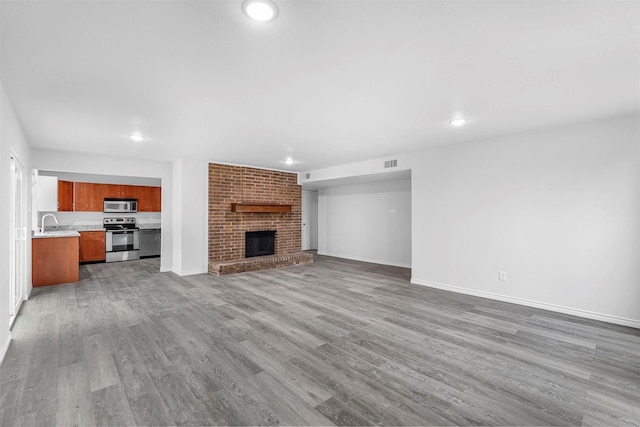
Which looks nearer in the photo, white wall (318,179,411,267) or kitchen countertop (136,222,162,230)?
white wall (318,179,411,267)

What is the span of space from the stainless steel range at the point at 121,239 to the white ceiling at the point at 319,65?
174 inches

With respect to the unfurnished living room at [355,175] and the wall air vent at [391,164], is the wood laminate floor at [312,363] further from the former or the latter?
the wall air vent at [391,164]

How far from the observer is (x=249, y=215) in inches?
265

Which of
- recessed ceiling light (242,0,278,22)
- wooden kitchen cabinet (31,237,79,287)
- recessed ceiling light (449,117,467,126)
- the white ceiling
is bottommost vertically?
wooden kitchen cabinet (31,237,79,287)

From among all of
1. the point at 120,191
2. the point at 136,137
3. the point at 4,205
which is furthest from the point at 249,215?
the point at 4,205

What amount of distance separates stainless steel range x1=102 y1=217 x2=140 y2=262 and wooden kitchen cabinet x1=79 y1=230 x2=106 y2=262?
0.11 meters

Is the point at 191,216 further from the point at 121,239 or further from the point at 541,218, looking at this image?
the point at 541,218

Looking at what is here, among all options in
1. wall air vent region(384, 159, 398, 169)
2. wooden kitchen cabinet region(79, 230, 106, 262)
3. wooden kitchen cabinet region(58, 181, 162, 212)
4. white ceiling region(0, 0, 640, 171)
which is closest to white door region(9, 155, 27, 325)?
white ceiling region(0, 0, 640, 171)

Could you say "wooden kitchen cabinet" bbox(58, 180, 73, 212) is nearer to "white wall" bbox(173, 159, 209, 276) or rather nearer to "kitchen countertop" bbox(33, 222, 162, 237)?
"kitchen countertop" bbox(33, 222, 162, 237)

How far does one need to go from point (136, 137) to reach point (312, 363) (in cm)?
382

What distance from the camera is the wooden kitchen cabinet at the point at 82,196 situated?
23.8 feet

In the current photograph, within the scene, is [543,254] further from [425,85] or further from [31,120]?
[31,120]

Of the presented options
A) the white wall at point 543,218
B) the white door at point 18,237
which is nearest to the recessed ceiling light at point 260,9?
the white door at point 18,237

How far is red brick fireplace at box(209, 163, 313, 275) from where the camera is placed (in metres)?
6.18
